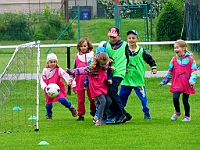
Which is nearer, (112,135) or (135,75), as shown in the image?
(112,135)

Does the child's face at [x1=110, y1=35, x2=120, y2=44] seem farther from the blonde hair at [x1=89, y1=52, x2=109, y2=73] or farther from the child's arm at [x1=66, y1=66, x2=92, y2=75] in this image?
the child's arm at [x1=66, y1=66, x2=92, y2=75]

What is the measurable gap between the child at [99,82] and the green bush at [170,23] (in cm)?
1914

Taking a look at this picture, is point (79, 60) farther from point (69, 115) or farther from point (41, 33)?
point (41, 33)

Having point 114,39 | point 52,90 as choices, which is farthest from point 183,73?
point 52,90

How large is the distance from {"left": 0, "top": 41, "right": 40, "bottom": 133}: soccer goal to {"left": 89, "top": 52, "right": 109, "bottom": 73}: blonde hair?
994 millimetres

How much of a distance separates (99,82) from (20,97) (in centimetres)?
541

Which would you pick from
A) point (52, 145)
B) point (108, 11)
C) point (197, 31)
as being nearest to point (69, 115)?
point (52, 145)

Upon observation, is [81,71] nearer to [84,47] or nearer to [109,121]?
[84,47]

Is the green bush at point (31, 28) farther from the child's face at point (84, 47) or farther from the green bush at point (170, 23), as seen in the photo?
the child's face at point (84, 47)

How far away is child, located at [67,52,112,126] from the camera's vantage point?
11938 millimetres

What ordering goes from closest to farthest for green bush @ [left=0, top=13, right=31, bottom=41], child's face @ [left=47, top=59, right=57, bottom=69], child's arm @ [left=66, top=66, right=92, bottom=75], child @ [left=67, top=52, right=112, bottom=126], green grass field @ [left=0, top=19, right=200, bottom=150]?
green grass field @ [left=0, top=19, right=200, bottom=150] → child @ [left=67, top=52, right=112, bottom=126] → child's arm @ [left=66, top=66, right=92, bottom=75] → child's face @ [left=47, top=59, right=57, bottom=69] → green bush @ [left=0, top=13, right=31, bottom=41]

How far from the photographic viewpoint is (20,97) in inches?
672

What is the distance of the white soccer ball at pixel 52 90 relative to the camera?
506 inches

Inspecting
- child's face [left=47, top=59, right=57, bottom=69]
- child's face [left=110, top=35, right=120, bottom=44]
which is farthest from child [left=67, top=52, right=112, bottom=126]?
child's face [left=47, top=59, right=57, bottom=69]
